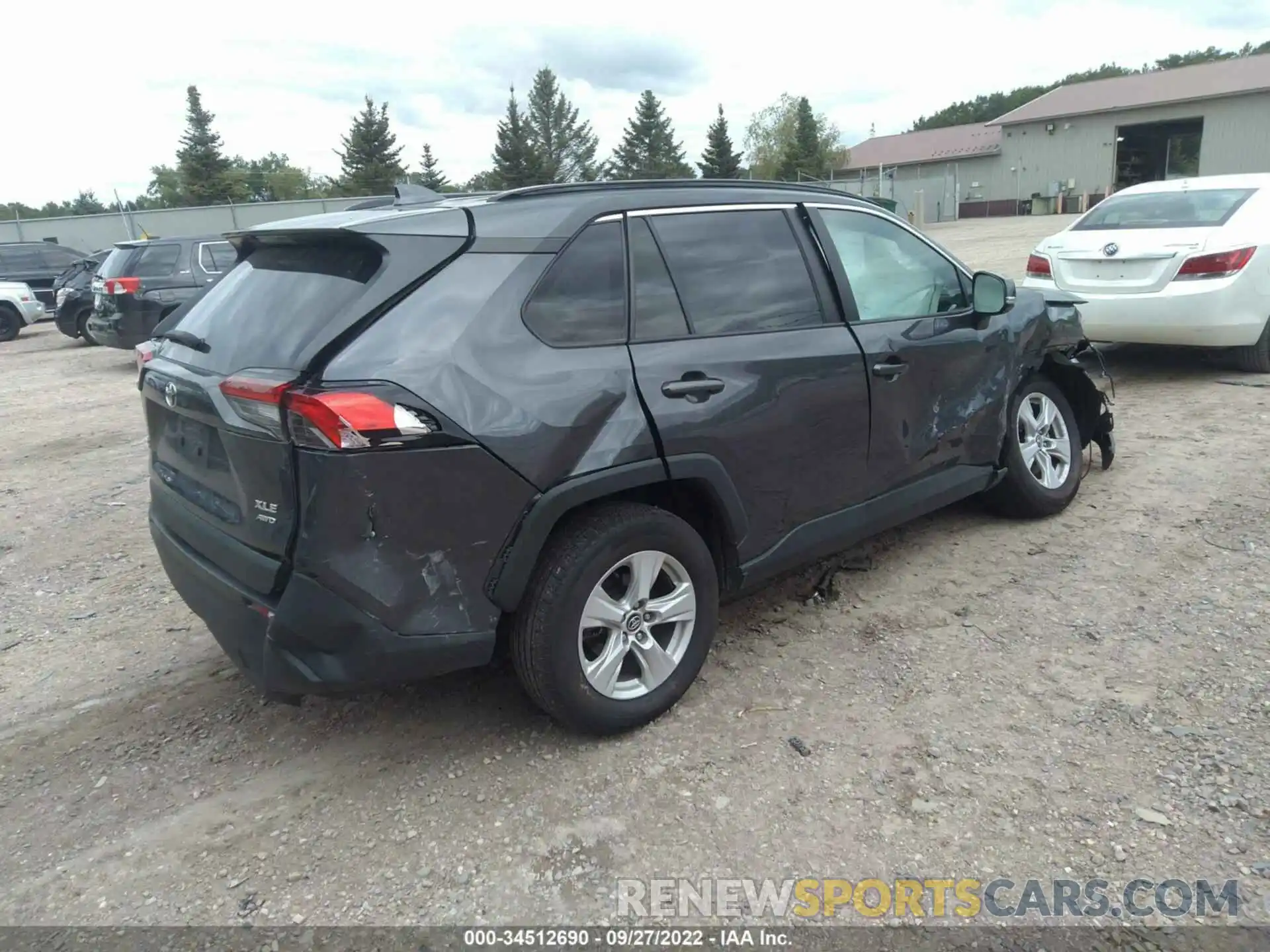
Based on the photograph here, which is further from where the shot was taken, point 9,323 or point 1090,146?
point 1090,146

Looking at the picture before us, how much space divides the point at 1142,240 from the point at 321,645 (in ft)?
23.3

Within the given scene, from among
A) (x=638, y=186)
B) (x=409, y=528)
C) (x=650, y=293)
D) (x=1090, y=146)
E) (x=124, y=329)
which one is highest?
(x=1090, y=146)

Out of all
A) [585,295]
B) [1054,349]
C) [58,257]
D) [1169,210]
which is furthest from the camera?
[58,257]

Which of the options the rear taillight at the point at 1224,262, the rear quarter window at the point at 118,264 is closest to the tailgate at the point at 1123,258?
the rear taillight at the point at 1224,262

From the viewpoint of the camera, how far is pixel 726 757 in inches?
115

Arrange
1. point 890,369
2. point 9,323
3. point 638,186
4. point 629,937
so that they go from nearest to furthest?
1. point 629,937
2. point 638,186
3. point 890,369
4. point 9,323

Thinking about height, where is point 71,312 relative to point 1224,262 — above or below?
below

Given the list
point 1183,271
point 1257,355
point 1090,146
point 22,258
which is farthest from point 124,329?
point 1090,146

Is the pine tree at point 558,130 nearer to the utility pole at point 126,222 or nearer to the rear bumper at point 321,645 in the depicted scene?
the utility pole at point 126,222

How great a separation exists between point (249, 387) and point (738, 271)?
70.0 inches

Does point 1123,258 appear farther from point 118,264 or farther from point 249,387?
point 118,264

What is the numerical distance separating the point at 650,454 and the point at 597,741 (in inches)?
39.4

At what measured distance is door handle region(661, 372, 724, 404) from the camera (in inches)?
117

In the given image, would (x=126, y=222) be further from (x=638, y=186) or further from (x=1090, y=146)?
(x=1090, y=146)
